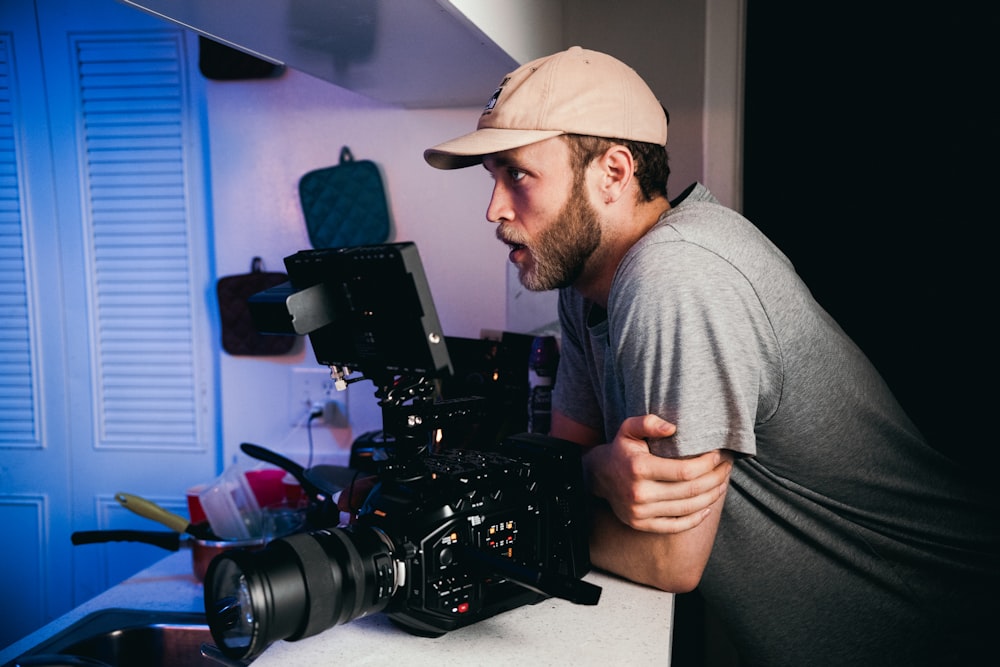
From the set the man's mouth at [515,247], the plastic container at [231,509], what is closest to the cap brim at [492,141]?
the man's mouth at [515,247]

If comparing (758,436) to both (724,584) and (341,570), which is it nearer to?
(724,584)

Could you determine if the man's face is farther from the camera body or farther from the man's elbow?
the man's elbow

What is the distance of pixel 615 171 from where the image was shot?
116 centimetres

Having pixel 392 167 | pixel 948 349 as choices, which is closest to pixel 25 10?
pixel 392 167

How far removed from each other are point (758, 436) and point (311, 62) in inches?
38.7

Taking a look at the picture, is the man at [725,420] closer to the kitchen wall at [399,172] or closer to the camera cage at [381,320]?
the camera cage at [381,320]

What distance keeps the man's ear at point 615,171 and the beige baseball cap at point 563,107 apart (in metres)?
0.02

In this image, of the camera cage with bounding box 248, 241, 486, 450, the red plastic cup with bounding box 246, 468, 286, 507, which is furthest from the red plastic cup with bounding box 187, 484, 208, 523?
the camera cage with bounding box 248, 241, 486, 450

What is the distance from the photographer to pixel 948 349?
1.62 m

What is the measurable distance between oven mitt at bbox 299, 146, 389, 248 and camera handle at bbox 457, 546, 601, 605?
1212mm

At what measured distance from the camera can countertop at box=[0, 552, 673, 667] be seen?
0.84 meters

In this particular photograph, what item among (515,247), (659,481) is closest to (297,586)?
(659,481)

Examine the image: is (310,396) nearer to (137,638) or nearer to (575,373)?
(137,638)

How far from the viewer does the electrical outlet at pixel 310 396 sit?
194 centimetres
